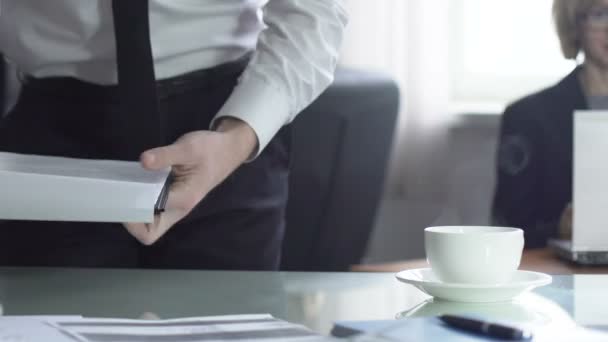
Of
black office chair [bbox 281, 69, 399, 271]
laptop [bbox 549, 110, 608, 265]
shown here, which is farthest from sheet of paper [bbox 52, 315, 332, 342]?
black office chair [bbox 281, 69, 399, 271]

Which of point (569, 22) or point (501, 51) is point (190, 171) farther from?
point (501, 51)

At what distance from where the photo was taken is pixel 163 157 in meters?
0.75

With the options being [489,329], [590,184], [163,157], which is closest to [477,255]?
[489,329]

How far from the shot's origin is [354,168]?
2.43m

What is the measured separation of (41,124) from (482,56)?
2.23 meters

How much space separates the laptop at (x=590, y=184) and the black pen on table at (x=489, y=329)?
66cm

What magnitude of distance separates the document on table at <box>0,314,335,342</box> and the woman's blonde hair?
193 centimetres

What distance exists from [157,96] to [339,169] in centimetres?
148

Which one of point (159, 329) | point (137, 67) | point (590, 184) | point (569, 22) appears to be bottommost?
point (159, 329)

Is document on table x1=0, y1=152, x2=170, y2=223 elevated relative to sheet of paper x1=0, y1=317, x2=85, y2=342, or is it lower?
elevated

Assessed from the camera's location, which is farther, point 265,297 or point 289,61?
point 289,61

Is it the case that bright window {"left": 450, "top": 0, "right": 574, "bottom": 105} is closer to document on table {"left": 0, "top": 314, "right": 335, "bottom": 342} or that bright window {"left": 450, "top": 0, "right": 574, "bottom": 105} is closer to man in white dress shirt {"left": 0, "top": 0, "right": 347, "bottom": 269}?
man in white dress shirt {"left": 0, "top": 0, "right": 347, "bottom": 269}

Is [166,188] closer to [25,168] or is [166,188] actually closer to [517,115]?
[25,168]

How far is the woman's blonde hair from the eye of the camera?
2.36 m
